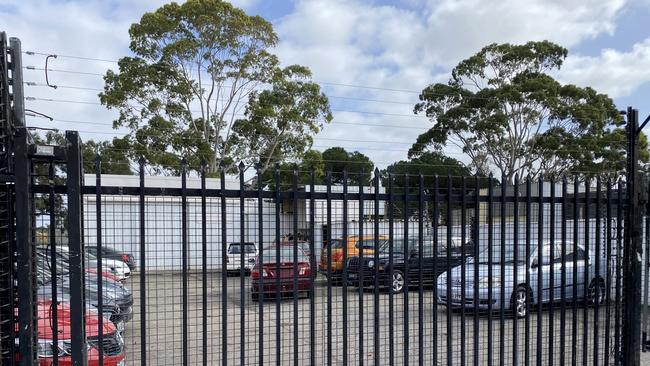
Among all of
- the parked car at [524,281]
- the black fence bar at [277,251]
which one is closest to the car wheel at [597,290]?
the parked car at [524,281]

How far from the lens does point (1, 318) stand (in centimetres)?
350

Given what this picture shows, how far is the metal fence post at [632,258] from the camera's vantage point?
547 centimetres

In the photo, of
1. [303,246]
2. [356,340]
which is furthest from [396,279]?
[303,246]

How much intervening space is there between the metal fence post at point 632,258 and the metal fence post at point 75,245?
16.7 ft

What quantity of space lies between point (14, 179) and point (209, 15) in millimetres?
23903

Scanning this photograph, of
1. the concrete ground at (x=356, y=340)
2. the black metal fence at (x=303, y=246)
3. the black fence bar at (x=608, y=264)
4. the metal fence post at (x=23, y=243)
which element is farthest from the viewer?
the black fence bar at (x=608, y=264)

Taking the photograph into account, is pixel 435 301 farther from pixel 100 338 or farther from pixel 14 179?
pixel 14 179

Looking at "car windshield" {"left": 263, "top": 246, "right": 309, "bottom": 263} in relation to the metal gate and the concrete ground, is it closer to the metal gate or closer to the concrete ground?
the metal gate

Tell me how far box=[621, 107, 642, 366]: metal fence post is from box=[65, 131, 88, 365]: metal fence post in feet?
16.7

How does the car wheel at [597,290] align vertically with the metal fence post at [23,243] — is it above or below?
below

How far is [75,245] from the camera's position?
3549 mm

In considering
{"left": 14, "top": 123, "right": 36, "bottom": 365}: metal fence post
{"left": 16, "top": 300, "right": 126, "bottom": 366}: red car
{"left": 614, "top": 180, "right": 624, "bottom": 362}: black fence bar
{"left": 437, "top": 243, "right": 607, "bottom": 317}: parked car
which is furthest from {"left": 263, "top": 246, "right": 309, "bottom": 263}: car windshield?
{"left": 614, "top": 180, "right": 624, "bottom": 362}: black fence bar

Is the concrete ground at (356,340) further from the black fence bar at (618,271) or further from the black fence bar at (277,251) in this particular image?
the black fence bar at (277,251)

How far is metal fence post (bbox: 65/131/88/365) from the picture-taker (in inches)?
140
